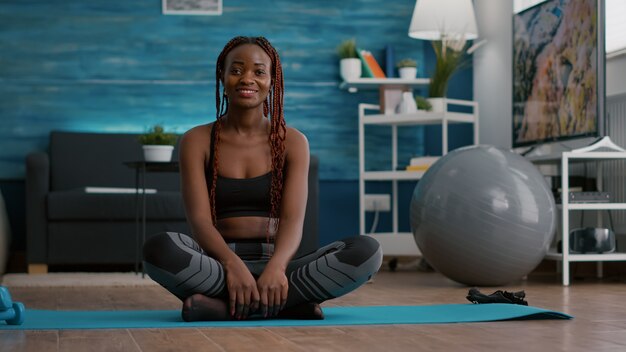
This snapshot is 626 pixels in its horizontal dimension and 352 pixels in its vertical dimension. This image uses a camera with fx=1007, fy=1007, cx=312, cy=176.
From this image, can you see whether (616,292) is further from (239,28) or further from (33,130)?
(33,130)

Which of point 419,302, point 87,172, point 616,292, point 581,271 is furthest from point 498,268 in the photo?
point 87,172

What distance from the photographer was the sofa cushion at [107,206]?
559cm

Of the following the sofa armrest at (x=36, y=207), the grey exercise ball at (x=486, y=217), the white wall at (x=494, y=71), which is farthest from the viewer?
the white wall at (x=494, y=71)

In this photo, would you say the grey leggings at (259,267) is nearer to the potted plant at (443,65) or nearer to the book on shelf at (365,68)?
the potted plant at (443,65)

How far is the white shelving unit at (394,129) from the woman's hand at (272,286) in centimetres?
316

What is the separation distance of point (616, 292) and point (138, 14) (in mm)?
3771

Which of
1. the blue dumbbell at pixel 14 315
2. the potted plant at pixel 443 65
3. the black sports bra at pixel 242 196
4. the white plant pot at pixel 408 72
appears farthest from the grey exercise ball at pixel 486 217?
the white plant pot at pixel 408 72

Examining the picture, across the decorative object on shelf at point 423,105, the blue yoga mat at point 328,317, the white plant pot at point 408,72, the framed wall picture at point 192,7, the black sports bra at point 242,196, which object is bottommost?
the blue yoga mat at point 328,317

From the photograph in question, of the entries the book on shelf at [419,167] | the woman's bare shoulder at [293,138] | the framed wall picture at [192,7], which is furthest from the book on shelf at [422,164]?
the woman's bare shoulder at [293,138]

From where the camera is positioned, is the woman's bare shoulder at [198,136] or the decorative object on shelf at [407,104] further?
the decorative object on shelf at [407,104]

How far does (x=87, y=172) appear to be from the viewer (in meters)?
6.21

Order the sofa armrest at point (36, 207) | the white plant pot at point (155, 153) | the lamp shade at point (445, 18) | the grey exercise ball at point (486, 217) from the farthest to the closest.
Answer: the lamp shade at point (445, 18)
the sofa armrest at point (36, 207)
the white plant pot at point (155, 153)
the grey exercise ball at point (486, 217)

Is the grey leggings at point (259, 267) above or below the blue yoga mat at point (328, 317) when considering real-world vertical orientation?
above

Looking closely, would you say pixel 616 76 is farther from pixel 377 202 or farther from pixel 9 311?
pixel 9 311
